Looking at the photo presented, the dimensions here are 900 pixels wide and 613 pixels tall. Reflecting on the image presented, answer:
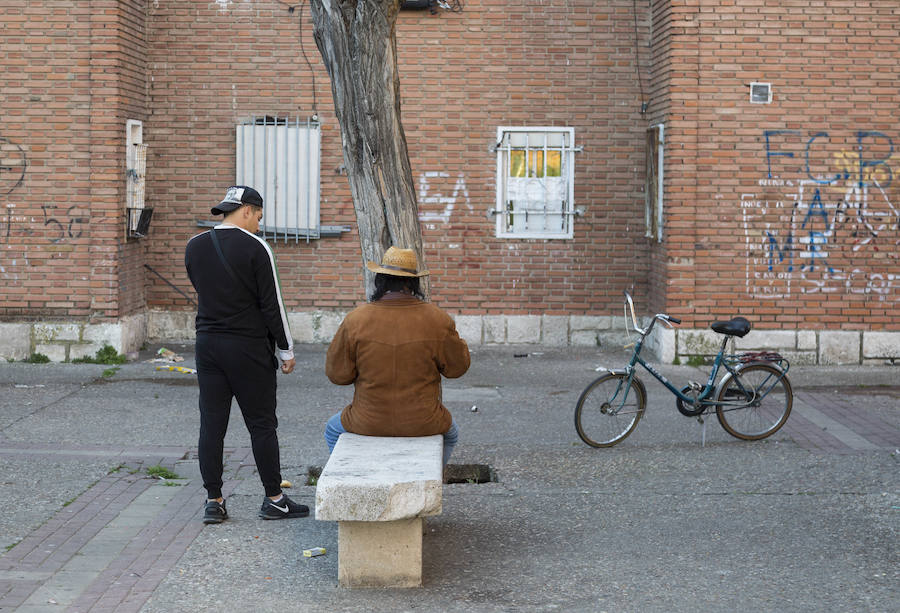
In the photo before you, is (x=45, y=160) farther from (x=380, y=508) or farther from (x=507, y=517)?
(x=380, y=508)

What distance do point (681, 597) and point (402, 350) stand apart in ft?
5.98

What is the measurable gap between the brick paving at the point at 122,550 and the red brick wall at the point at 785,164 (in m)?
6.42

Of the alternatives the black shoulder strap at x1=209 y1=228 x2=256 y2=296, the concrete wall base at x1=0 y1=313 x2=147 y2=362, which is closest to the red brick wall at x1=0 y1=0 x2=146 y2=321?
the concrete wall base at x1=0 y1=313 x2=147 y2=362

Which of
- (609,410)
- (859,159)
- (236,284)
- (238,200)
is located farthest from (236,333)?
(859,159)

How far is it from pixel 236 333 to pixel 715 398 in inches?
158

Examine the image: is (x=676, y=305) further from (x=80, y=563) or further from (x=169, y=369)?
(x=80, y=563)

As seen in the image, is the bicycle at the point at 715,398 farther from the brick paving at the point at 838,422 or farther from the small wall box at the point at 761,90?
the small wall box at the point at 761,90

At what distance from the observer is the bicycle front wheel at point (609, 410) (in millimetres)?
8438

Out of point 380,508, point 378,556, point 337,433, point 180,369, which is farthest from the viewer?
point 180,369

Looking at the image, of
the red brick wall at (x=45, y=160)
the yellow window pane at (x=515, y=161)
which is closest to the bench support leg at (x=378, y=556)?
the red brick wall at (x=45, y=160)

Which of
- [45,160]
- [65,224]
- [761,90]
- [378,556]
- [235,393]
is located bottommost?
[378,556]

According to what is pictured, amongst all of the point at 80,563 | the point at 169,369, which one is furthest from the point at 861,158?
the point at 80,563

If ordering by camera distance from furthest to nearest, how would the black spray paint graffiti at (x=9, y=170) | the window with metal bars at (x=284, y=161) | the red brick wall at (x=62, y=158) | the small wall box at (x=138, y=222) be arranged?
the window with metal bars at (x=284, y=161), the small wall box at (x=138, y=222), the black spray paint graffiti at (x=9, y=170), the red brick wall at (x=62, y=158)

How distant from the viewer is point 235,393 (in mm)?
6469
